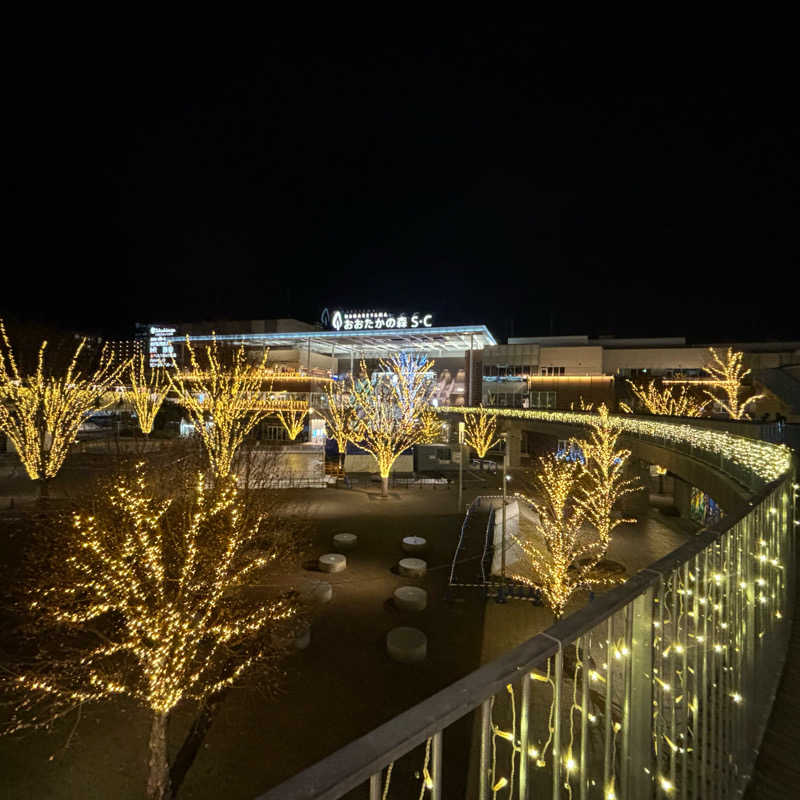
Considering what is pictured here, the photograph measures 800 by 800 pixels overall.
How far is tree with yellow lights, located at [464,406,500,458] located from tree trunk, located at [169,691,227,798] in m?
26.2

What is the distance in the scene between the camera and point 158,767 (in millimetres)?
6051

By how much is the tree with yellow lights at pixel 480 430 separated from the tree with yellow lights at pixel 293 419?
13.1 meters

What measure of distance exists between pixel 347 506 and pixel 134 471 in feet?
39.2

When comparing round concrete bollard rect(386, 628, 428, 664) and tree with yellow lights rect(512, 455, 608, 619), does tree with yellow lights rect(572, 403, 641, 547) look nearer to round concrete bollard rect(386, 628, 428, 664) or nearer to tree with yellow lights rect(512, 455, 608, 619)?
tree with yellow lights rect(512, 455, 608, 619)

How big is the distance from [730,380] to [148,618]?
40216mm

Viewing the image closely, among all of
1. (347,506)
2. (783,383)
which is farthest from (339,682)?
(783,383)

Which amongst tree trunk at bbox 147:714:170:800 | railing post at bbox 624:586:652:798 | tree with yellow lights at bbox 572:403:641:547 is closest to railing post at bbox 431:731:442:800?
railing post at bbox 624:586:652:798

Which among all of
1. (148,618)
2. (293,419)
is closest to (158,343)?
(293,419)

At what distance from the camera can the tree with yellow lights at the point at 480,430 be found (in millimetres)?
33719

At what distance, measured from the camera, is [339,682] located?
28.2ft

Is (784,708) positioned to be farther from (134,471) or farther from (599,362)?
(599,362)

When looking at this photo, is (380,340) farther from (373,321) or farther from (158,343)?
(158,343)

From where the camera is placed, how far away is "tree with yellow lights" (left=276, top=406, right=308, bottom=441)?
1326 inches

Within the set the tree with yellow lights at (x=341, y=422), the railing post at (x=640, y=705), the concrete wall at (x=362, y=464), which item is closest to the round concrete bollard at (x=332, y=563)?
the railing post at (x=640, y=705)
